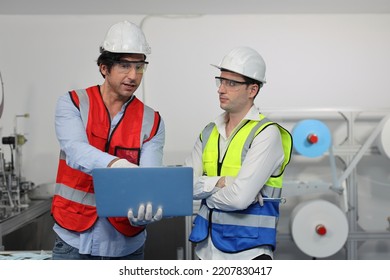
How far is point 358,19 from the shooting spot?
3.13 meters

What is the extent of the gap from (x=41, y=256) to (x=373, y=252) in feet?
7.12

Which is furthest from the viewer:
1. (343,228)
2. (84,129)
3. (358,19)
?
(358,19)

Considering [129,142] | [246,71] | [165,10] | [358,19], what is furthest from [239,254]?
[358,19]

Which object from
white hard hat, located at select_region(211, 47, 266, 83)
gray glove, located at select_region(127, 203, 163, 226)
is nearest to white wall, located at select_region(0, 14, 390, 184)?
white hard hat, located at select_region(211, 47, 266, 83)

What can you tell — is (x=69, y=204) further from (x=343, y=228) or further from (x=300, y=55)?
(x=300, y=55)

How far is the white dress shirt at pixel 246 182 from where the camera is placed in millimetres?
1508

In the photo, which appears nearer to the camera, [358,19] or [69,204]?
[69,204]

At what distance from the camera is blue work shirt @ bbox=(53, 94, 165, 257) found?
1382 millimetres

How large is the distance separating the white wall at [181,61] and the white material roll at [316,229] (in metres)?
0.71

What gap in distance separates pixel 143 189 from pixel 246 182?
35 centimetres

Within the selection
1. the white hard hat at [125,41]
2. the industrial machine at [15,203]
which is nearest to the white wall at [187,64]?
the industrial machine at [15,203]

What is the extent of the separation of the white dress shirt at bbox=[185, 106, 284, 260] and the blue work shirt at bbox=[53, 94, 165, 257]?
0.18 metres

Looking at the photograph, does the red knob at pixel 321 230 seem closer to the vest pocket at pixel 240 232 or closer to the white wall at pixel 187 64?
the white wall at pixel 187 64

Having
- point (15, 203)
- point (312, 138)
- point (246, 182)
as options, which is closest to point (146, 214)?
point (246, 182)
